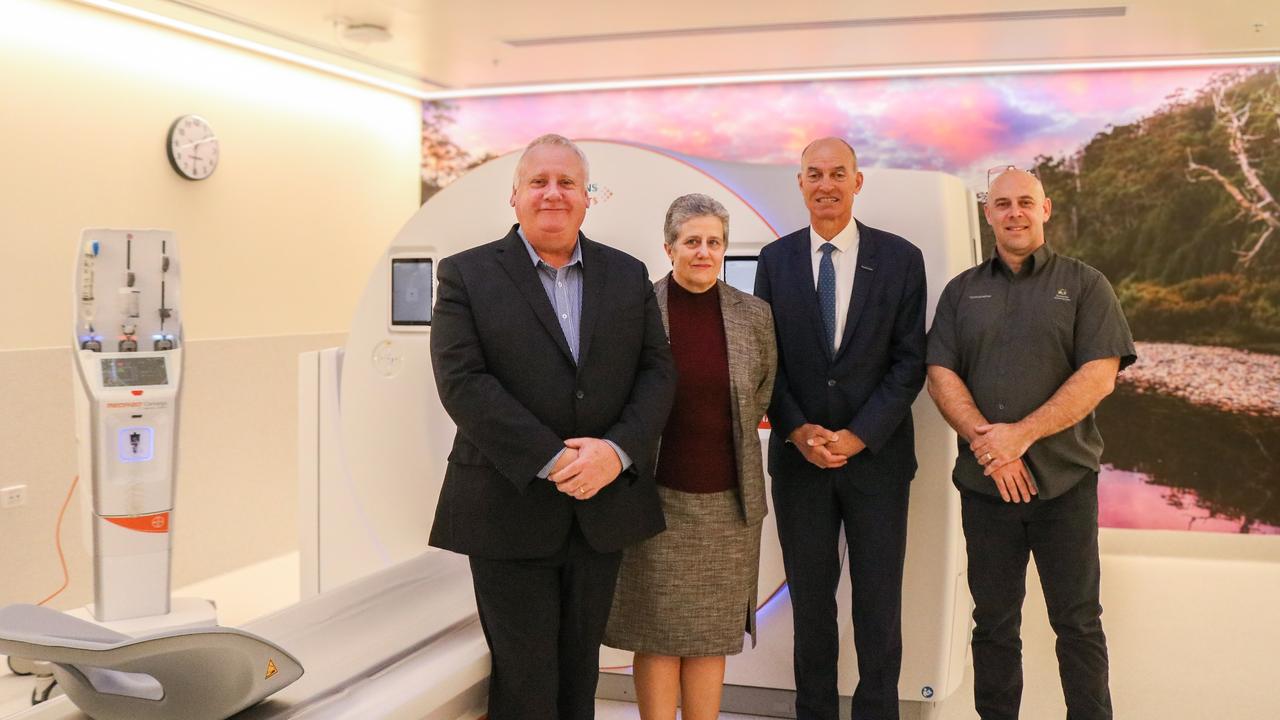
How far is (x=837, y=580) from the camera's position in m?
2.60

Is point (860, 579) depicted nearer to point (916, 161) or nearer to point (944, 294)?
point (944, 294)

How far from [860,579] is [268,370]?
383 centimetres

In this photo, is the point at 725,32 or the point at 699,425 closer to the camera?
the point at 699,425

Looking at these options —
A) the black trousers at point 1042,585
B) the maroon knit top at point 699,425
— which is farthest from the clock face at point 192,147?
the black trousers at point 1042,585

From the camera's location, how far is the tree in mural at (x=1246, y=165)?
5672mm

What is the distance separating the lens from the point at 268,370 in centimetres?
544

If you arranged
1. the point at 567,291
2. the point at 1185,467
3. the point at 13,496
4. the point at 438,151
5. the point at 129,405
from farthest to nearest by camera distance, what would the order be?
the point at 438,151 → the point at 1185,467 → the point at 13,496 → the point at 129,405 → the point at 567,291

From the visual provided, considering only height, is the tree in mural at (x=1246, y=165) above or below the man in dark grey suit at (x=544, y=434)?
above

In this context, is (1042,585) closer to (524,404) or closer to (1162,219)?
(524,404)

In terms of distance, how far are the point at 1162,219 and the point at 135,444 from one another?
5.29m

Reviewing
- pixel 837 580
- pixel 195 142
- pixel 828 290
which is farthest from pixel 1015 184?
pixel 195 142

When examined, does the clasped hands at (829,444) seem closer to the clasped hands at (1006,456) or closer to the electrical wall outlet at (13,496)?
the clasped hands at (1006,456)

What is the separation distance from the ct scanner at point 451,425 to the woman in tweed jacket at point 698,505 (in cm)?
41

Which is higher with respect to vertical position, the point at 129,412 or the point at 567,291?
the point at 567,291
